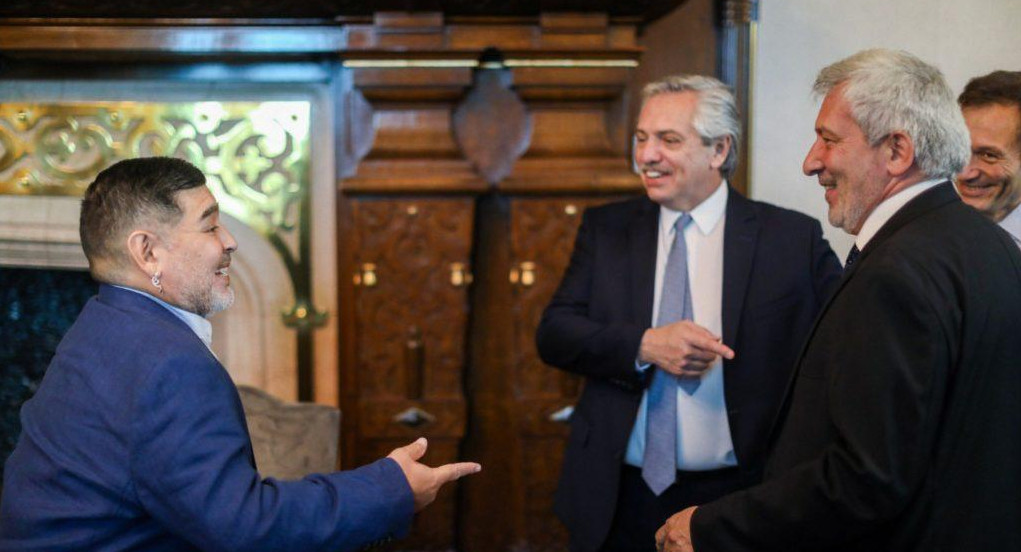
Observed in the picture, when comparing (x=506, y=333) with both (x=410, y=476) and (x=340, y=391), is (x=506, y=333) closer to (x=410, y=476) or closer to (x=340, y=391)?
(x=340, y=391)

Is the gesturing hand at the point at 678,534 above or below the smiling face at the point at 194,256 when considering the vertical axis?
below

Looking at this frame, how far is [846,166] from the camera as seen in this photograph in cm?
188

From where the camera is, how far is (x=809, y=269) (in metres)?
2.64

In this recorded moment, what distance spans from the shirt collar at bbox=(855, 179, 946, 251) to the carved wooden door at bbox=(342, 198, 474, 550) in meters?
1.73

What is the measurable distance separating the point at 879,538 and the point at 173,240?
4.34ft

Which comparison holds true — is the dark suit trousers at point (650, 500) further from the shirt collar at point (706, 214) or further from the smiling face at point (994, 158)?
the smiling face at point (994, 158)

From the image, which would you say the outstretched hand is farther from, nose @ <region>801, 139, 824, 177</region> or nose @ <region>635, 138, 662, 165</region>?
nose @ <region>635, 138, 662, 165</region>

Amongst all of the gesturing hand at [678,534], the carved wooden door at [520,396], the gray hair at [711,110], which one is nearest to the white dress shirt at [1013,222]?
the gray hair at [711,110]

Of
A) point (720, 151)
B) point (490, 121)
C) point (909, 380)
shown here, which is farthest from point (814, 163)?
point (490, 121)

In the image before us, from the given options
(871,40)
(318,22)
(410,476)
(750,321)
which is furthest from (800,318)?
(318,22)

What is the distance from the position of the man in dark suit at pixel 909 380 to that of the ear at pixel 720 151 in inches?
33.1

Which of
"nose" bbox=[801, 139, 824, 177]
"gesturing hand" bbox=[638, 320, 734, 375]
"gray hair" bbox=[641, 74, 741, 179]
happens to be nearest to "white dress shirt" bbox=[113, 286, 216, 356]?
"gesturing hand" bbox=[638, 320, 734, 375]

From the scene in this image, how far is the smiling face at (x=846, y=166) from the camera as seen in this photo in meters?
1.86

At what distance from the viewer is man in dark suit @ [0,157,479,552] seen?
1699 mm
